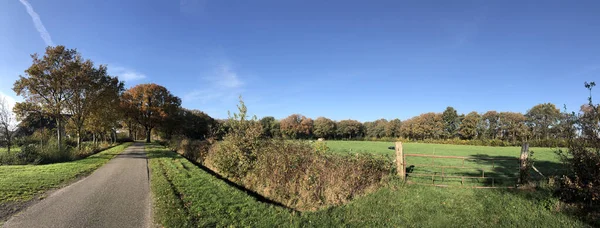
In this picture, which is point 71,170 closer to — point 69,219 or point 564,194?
point 69,219

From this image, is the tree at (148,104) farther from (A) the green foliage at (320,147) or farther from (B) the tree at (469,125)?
(B) the tree at (469,125)

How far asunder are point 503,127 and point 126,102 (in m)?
93.4

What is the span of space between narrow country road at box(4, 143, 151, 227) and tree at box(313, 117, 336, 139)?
96.9 meters

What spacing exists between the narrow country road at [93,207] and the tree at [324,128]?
96873mm

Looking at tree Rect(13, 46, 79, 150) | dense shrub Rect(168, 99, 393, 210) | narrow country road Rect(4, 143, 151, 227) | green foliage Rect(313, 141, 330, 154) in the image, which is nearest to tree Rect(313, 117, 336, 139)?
tree Rect(13, 46, 79, 150)

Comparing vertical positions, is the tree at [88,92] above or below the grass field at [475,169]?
above

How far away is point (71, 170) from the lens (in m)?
12.0

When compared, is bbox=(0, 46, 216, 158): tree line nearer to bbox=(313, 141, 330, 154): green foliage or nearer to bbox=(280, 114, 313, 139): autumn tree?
bbox=(313, 141, 330, 154): green foliage

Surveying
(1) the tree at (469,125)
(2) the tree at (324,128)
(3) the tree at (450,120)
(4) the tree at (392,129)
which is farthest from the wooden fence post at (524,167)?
(2) the tree at (324,128)

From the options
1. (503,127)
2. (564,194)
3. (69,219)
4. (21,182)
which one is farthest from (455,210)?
(503,127)

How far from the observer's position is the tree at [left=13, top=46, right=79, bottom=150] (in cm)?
1796

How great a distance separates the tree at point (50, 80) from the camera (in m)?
18.0

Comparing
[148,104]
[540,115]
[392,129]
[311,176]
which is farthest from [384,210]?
[392,129]

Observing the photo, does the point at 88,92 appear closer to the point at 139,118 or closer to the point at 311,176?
the point at 311,176
